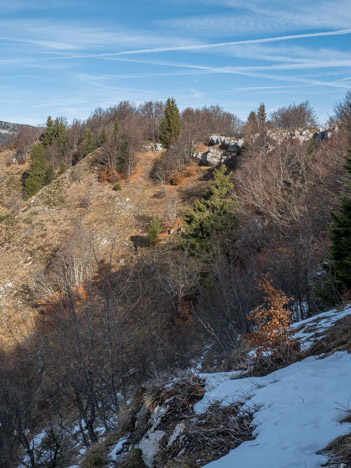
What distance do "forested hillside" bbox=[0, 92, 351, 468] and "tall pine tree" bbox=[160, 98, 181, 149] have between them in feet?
0.74

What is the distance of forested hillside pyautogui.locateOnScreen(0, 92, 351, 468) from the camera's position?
17.5 ft

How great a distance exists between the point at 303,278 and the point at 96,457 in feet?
36.6

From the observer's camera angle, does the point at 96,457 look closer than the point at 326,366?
No

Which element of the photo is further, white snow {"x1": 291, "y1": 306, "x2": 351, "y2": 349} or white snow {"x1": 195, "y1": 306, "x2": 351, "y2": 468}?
white snow {"x1": 291, "y1": 306, "x2": 351, "y2": 349}

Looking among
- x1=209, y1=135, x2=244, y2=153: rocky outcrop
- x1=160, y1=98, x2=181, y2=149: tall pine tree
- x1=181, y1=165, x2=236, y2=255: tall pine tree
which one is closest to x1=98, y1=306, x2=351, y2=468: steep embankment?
x1=181, y1=165, x2=236, y2=255: tall pine tree

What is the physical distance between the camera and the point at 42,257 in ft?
113

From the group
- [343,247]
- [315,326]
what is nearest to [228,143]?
[343,247]

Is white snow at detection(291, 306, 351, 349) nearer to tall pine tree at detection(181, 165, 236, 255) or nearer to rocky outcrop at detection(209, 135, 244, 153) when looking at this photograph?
tall pine tree at detection(181, 165, 236, 255)

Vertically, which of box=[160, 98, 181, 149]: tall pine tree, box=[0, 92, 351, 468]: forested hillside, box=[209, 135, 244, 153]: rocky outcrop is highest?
box=[160, 98, 181, 149]: tall pine tree

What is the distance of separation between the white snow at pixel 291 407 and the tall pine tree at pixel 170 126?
49.3m

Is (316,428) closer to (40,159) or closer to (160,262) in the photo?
(160,262)

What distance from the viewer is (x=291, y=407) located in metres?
3.68

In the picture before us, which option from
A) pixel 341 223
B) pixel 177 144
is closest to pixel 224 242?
pixel 341 223

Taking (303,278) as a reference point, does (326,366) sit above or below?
above
